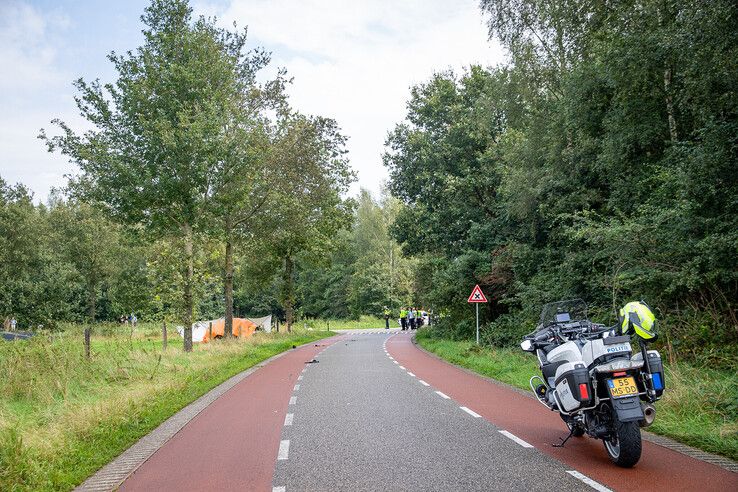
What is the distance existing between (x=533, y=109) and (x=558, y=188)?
3.60 m

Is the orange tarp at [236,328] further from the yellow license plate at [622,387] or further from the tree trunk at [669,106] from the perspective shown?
the yellow license plate at [622,387]

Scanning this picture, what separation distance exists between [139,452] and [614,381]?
5.50 meters

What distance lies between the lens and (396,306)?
2864 inches

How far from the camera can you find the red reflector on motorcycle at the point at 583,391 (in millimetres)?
5677

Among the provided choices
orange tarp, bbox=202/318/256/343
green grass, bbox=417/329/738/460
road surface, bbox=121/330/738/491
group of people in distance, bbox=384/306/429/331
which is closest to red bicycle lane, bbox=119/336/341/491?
road surface, bbox=121/330/738/491

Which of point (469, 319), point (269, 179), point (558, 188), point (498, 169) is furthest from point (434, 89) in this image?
point (558, 188)

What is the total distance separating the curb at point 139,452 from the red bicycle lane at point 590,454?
4520 millimetres

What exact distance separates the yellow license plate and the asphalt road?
894 millimetres

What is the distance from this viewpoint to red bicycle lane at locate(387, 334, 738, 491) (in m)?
5.16

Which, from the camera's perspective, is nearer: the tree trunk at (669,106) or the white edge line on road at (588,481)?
the white edge line on road at (588,481)

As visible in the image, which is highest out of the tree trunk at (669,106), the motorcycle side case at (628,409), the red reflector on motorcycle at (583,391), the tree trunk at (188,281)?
the tree trunk at (669,106)

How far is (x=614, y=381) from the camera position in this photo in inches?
219

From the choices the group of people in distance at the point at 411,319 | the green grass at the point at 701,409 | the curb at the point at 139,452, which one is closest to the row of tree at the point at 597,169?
the green grass at the point at 701,409

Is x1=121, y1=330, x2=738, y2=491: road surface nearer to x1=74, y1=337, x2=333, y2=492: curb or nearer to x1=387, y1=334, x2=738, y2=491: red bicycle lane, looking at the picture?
x1=387, y1=334, x2=738, y2=491: red bicycle lane
